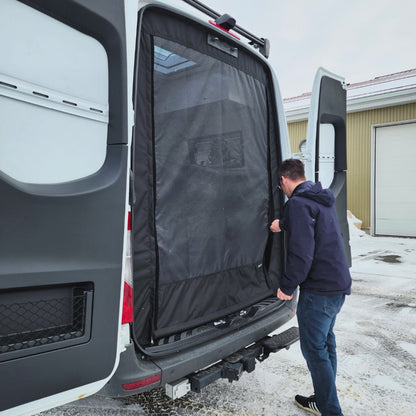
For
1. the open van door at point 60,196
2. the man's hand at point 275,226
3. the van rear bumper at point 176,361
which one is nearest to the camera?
the open van door at point 60,196

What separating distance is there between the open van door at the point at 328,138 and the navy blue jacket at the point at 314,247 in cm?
91

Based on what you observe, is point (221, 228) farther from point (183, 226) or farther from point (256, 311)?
point (256, 311)

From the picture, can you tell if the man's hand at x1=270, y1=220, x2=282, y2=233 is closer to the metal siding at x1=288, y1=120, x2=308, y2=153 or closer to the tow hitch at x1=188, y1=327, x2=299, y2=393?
the tow hitch at x1=188, y1=327, x2=299, y2=393

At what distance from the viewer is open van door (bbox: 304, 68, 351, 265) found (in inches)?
124

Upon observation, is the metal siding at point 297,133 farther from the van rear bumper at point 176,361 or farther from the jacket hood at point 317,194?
the van rear bumper at point 176,361

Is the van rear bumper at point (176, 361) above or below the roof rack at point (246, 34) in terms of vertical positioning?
below

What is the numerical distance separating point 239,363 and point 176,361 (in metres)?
0.48

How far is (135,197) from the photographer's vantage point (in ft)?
6.24

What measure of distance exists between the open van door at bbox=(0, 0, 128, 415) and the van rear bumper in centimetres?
22

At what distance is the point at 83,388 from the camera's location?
1.39m

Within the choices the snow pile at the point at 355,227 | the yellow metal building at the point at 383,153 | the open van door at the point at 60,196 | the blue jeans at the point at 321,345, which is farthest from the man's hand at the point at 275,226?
the yellow metal building at the point at 383,153

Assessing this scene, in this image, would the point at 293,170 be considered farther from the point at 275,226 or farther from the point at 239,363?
the point at 239,363

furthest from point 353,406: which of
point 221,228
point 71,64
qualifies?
point 71,64

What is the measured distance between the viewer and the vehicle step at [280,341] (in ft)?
7.82
